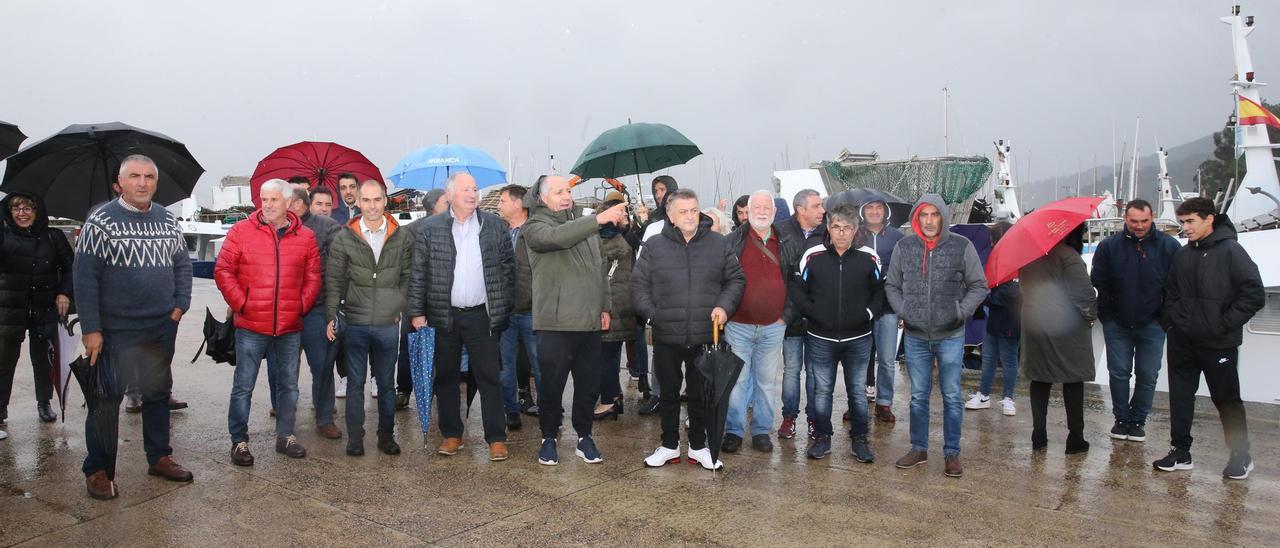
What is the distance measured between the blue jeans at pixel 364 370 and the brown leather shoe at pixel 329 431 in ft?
1.15

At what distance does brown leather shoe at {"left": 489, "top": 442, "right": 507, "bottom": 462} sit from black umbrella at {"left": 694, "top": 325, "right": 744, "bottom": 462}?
1.34 metres

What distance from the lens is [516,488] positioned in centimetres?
480

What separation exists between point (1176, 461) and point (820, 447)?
A: 2189mm

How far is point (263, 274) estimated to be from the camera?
→ 5316mm

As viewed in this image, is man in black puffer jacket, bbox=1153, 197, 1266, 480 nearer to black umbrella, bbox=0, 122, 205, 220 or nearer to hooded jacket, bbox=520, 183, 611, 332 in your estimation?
hooded jacket, bbox=520, 183, 611, 332

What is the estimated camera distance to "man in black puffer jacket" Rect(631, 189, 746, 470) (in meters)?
5.24

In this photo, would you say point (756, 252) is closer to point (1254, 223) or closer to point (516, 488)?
point (516, 488)

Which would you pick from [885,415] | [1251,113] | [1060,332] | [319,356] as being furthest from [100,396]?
[1251,113]

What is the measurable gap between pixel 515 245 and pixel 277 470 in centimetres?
227

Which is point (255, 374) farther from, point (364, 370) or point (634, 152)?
point (634, 152)

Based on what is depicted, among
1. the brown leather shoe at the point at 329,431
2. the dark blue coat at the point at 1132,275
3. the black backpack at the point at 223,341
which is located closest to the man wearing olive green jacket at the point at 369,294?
the brown leather shoe at the point at 329,431

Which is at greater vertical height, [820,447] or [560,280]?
[560,280]

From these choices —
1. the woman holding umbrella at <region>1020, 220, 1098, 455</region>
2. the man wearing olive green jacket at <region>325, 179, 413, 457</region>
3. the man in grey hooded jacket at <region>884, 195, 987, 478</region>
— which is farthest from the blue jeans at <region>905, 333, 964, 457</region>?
the man wearing olive green jacket at <region>325, 179, 413, 457</region>

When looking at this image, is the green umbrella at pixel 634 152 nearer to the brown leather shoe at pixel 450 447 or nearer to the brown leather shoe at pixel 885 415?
the brown leather shoe at pixel 885 415
